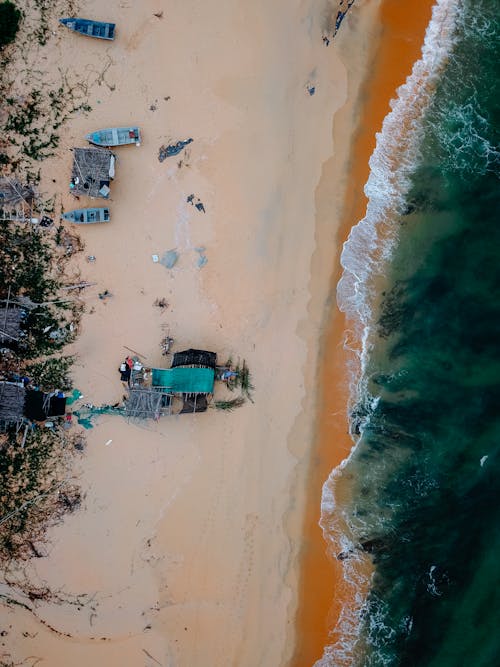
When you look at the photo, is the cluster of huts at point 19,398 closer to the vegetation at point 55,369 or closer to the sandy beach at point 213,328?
the vegetation at point 55,369

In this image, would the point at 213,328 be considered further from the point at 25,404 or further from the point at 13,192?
the point at 13,192

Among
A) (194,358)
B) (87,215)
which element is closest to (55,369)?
(194,358)

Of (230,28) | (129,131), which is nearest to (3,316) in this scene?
(129,131)

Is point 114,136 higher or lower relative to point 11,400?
higher

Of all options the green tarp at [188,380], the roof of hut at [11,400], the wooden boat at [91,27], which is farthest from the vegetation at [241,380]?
the wooden boat at [91,27]

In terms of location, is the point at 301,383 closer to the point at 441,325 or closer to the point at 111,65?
the point at 441,325

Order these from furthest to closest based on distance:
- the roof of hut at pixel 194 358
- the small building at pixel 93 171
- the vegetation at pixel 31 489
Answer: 1. the vegetation at pixel 31 489
2. the roof of hut at pixel 194 358
3. the small building at pixel 93 171
